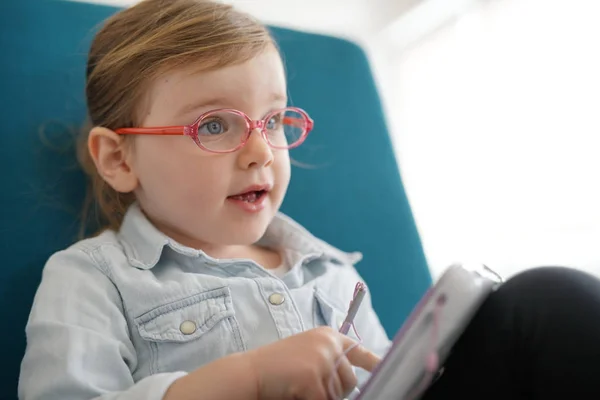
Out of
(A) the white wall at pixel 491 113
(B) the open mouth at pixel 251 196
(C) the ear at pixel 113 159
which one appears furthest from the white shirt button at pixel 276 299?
(A) the white wall at pixel 491 113

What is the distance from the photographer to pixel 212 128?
72 cm

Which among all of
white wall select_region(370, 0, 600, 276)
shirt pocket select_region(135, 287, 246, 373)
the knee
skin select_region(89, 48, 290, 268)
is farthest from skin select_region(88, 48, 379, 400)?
white wall select_region(370, 0, 600, 276)

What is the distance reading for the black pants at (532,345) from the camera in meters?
0.43

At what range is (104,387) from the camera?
0.57 meters

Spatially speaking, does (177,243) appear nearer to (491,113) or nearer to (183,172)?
(183,172)

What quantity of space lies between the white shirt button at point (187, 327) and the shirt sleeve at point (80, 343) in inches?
2.2

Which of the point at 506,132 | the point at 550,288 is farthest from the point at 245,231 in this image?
the point at 506,132

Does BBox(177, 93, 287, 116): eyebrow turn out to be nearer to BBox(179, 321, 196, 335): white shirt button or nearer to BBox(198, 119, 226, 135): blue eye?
BBox(198, 119, 226, 135): blue eye

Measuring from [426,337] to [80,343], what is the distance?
0.34 meters

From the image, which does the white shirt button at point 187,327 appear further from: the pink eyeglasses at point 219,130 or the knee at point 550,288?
the knee at point 550,288

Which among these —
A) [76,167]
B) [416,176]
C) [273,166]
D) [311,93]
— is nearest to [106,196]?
[76,167]

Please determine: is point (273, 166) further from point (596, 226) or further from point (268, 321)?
point (596, 226)

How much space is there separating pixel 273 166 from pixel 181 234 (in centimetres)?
15

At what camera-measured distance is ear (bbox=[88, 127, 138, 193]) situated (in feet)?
2.46
